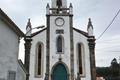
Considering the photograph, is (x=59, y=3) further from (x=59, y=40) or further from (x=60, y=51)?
(x=60, y=51)

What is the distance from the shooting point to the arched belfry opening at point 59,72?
28781mm

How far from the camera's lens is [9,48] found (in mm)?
16047

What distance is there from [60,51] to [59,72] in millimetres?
2533

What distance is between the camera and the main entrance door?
94.5 feet

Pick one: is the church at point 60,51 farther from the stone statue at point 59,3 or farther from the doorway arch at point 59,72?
the stone statue at point 59,3

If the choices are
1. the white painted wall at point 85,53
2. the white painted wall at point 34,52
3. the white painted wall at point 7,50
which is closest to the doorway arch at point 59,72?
the white painted wall at point 34,52

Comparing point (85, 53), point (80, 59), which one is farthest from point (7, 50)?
point (85, 53)

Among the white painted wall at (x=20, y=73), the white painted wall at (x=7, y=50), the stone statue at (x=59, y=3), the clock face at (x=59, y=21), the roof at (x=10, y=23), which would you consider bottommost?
the white painted wall at (x=20, y=73)

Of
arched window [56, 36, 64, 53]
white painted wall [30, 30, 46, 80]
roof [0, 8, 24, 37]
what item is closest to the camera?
roof [0, 8, 24, 37]

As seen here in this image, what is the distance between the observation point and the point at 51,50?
96.2ft

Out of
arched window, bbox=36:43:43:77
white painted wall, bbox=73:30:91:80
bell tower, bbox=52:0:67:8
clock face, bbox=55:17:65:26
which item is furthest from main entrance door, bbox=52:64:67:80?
bell tower, bbox=52:0:67:8

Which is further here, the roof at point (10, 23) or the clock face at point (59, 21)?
the clock face at point (59, 21)

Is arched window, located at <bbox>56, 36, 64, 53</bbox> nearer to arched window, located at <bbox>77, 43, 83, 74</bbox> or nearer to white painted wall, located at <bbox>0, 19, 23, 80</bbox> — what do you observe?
arched window, located at <bbox>77, 43, 83, 74</bbox>

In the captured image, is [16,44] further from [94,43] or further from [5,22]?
[94,43]
